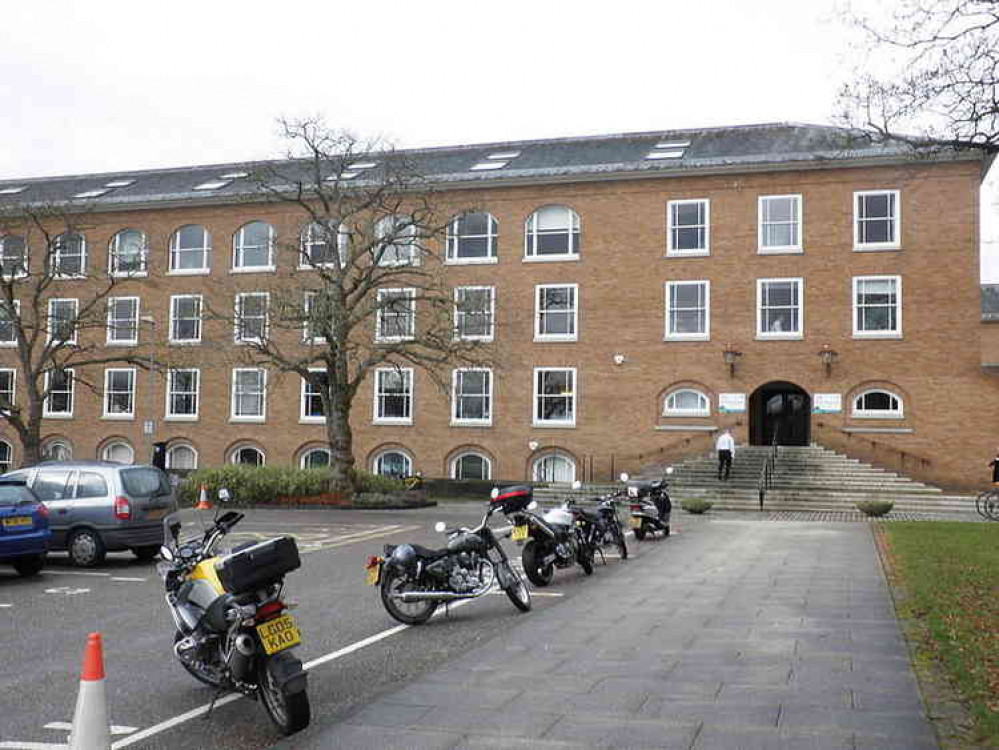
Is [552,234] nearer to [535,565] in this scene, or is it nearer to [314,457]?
[314,457]

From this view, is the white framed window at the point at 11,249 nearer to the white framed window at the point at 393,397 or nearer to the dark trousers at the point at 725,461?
the white framed window at the point at 393,397

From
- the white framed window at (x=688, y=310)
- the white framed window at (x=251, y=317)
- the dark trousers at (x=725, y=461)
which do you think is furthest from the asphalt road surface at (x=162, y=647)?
the white framed window at (x=688, y=310)

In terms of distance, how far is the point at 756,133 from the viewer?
36375mm

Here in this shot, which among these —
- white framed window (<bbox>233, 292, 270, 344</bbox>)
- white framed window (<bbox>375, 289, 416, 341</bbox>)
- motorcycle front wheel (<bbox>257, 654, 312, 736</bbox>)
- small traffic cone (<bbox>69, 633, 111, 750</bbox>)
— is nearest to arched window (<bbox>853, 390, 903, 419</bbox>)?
white framed window (<bbox>375, 289, 416, 341</bbox>)

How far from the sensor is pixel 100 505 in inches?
570

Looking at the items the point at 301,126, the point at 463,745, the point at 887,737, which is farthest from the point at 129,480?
the point at 301,126

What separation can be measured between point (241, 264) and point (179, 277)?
2.80m

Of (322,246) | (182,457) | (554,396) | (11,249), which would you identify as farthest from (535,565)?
(11,249)

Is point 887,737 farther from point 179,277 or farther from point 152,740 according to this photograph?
point 179,277

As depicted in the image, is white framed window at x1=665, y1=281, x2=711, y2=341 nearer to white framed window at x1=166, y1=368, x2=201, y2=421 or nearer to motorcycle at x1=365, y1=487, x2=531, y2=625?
white framed window at x1=166, y1=368, x2=201, y2=421

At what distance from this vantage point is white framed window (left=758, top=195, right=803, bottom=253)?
108ft

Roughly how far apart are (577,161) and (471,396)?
9553mm

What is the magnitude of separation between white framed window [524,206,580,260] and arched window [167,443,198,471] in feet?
49.6

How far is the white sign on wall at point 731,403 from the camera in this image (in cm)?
3228
